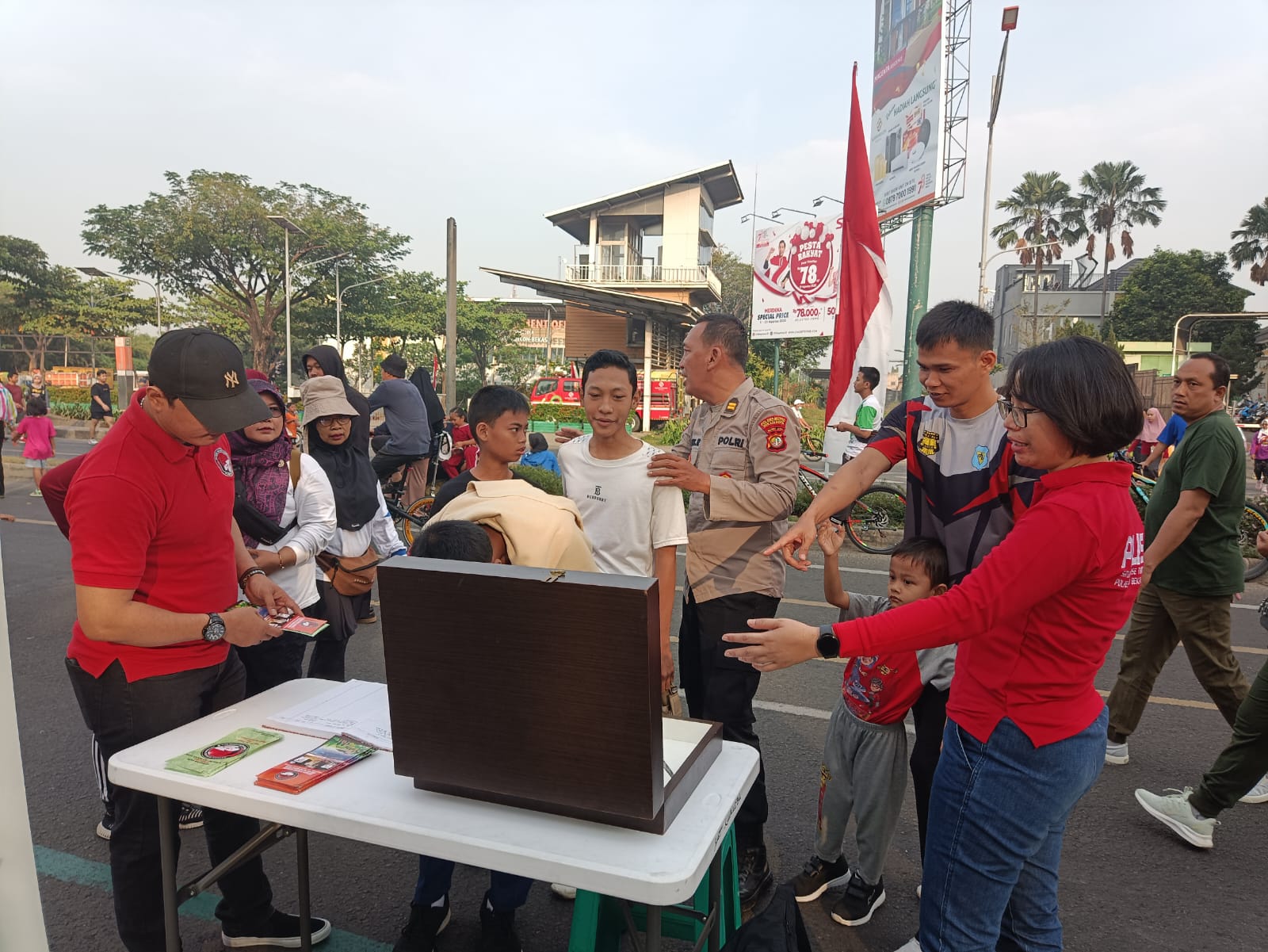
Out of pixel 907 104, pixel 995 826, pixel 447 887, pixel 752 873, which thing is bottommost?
pixel 752 873

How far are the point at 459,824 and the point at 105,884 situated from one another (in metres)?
2.12

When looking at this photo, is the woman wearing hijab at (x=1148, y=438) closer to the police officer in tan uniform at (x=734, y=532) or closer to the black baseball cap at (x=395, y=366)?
the black baseball cap at (x=395, y=366)

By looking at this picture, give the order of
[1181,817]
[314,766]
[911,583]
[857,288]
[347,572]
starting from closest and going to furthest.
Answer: [314,766] < [911,583] < [1181,817] < [347,572] < [857,288]

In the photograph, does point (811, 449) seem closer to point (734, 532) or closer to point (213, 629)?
point (734, 532)

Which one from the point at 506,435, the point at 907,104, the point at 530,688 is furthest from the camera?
the point at 907,104

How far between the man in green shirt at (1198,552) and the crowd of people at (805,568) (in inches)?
0.5

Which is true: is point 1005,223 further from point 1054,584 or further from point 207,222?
point 1054,584

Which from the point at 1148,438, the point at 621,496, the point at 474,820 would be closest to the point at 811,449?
the point at 1148,438

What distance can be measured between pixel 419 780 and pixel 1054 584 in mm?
1382

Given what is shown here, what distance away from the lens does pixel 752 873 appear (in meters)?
2.67

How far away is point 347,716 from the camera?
211 centimetres

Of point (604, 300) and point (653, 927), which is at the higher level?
point (604, 300)

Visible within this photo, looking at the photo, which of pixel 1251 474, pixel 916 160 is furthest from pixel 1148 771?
pixel 1251 474

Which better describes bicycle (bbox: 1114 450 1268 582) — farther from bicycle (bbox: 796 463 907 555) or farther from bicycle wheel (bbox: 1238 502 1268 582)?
bicycle (bbox: 796 463 907 555)
